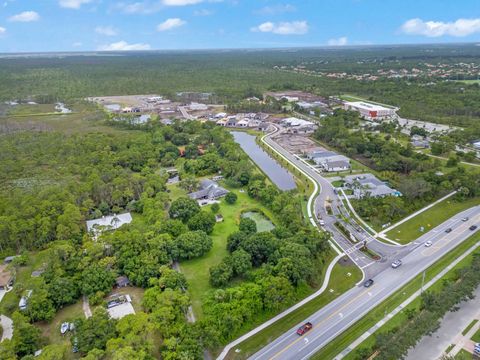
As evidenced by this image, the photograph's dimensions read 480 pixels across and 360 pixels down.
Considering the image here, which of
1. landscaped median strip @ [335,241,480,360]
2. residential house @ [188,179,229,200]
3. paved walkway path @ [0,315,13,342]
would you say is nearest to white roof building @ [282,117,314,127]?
residential house @ [188,179,229,200]

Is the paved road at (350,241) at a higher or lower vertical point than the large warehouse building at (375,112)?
lower

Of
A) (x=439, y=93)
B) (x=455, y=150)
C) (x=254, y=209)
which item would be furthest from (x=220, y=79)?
(x=254, y=209)

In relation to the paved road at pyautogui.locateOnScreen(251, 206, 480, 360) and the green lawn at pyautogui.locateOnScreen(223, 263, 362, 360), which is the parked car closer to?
the green lawn at pyautogui.locateOnScreen(223, 263, 362, 360)

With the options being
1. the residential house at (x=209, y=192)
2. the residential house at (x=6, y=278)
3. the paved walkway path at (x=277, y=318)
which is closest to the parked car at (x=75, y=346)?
the paved walkway path at (x=277, y=318)

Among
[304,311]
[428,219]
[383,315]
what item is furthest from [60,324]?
[428,219]

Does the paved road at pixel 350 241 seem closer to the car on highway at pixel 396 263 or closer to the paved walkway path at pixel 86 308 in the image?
the car on highway at pixel 396 263

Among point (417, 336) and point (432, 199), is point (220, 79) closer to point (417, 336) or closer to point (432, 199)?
point (432, 199)
